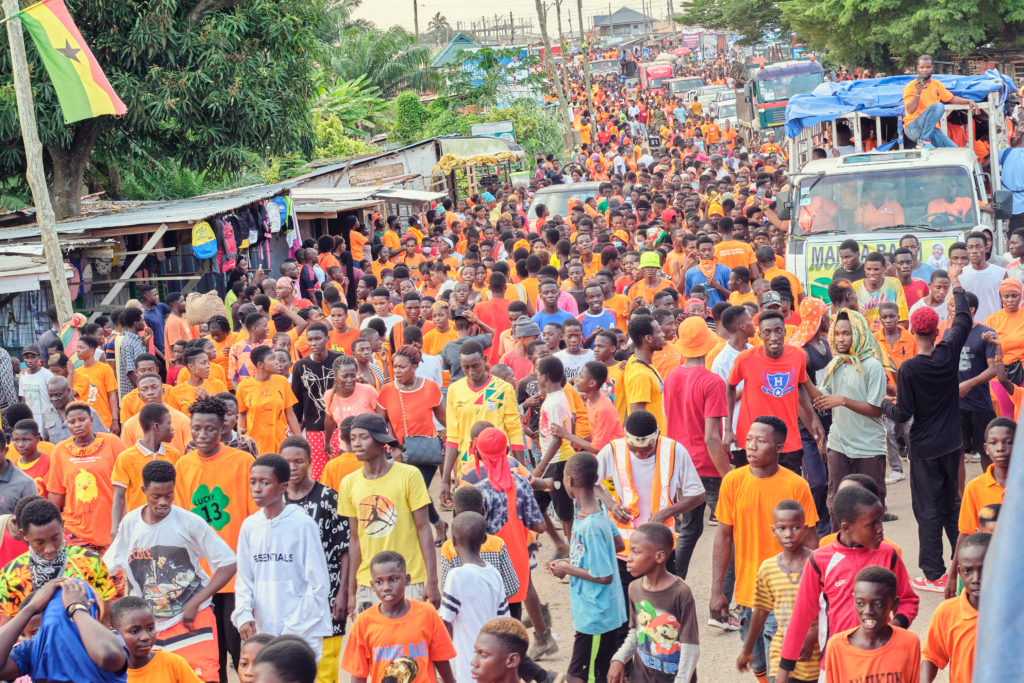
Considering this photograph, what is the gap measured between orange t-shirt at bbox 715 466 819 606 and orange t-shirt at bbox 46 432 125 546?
3530 mm

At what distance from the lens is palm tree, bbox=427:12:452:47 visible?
105250 millimetres

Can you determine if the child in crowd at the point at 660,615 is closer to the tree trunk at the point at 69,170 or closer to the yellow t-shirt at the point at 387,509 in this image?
the yellow t-shirt at the point at 387,509

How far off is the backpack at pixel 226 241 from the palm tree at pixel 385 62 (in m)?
29.6

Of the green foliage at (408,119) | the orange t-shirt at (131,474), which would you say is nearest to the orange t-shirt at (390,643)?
the orange t-shirt at (131,474)

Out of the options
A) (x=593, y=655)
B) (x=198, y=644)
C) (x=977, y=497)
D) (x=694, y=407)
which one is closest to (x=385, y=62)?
(x=694, y=407)

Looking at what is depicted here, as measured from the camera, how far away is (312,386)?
8273 mm

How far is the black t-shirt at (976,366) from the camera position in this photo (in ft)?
25.7

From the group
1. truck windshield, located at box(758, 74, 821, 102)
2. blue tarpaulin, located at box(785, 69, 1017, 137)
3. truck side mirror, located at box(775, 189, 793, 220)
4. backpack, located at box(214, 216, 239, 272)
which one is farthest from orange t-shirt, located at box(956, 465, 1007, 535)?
truck windshield, located at box(758, 74, 821, 102)

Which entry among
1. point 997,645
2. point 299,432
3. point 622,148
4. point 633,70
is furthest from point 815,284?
point 633,70

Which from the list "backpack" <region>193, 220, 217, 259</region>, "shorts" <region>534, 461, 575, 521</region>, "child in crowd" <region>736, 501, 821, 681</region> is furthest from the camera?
"backpack" <region>193, 220, 217, 259</region>

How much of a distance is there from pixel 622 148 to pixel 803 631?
27.0 meters

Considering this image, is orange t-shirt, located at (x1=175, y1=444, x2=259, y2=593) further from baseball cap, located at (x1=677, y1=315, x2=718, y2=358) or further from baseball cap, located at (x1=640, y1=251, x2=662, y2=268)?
baseball cap, located at (x1=640, y1=251, x2=662, y2=268)

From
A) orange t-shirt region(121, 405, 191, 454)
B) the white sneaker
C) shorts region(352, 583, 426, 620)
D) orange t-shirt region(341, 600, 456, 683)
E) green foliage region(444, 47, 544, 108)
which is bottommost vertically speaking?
the white sneaker

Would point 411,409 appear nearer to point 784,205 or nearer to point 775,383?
point 775,383
